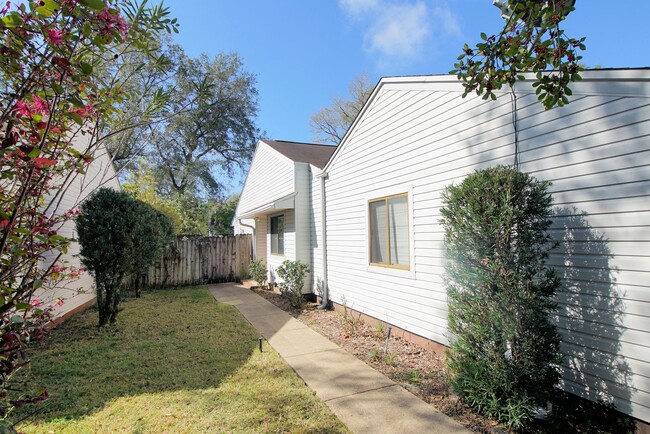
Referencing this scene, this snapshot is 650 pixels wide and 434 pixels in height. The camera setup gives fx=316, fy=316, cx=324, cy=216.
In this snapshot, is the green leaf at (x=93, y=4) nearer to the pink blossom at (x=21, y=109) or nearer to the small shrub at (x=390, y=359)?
the pink blossom at (x=21, y=109)

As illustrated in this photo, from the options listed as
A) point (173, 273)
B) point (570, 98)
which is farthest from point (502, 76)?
point (173, 273)

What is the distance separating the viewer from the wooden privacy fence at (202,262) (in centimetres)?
1212

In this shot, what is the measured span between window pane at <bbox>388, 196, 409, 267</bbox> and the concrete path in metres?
1.90

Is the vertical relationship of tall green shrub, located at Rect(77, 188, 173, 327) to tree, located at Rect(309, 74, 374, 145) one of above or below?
below

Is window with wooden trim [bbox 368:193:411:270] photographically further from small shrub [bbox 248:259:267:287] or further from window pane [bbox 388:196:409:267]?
small shrub [bbox 248:259:267:287]

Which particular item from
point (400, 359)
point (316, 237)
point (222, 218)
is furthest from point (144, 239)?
point (222, 218)

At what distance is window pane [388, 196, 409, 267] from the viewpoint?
5.62 metres

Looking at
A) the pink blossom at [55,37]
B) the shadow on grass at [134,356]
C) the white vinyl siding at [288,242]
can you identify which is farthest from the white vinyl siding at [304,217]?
the pink blossom at [55,37]

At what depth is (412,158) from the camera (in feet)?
17.8

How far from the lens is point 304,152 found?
447 inches

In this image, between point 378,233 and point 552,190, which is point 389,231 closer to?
point 378,233

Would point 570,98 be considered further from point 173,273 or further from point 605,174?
point 173,273

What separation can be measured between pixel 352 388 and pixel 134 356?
3.60 m

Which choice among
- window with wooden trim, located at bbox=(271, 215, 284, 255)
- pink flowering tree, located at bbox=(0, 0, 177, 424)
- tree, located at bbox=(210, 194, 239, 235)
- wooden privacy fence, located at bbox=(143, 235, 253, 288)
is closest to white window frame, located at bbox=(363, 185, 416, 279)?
pink flowering tree, located at bbox=(0, 0, 177, 424)
